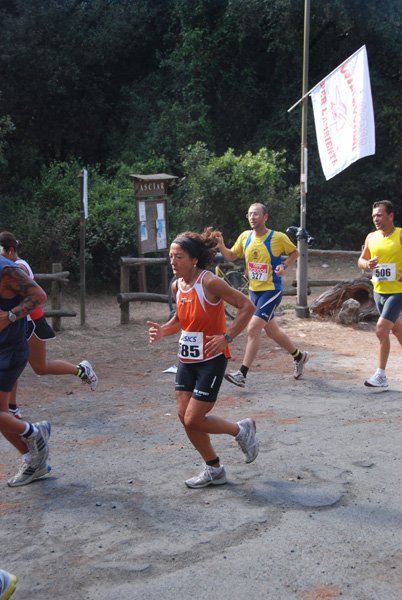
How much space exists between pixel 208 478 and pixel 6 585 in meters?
1.70

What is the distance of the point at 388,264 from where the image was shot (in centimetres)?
677

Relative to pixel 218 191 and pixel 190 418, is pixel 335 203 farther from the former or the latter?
pixel 190 418

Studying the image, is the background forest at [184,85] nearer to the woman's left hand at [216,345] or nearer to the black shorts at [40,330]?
the black shorts at [40,330]

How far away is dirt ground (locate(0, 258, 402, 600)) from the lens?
10.3ft

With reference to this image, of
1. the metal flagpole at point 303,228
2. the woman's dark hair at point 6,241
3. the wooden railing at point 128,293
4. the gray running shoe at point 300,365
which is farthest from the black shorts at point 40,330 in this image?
the metal flagpole at point 303,228

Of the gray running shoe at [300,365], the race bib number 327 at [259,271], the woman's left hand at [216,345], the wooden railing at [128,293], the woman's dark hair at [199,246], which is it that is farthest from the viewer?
the wooden railing at [128,293]

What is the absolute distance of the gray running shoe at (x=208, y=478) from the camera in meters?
4.27

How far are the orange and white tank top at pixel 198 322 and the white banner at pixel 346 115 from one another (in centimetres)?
600

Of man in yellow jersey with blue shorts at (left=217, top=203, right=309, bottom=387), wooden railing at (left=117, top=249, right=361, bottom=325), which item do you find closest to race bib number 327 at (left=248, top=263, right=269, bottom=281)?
man in yellow jersey with blue shorts at (left=217, top=203, right=309, bottom=387)

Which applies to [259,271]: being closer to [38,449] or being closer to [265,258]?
[265,258]

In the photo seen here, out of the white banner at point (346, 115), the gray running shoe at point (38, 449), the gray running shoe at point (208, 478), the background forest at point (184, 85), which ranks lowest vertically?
the gray running shoe at point (208, 478)

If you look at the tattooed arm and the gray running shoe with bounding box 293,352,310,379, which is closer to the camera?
the tattooed arm

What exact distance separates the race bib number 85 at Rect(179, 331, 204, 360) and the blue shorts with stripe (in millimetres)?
3017

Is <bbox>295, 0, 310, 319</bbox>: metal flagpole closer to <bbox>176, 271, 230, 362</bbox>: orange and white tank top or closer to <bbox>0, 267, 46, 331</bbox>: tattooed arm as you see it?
<bbox>176, 271, 230, 362</bbox>: orange and white tank top
